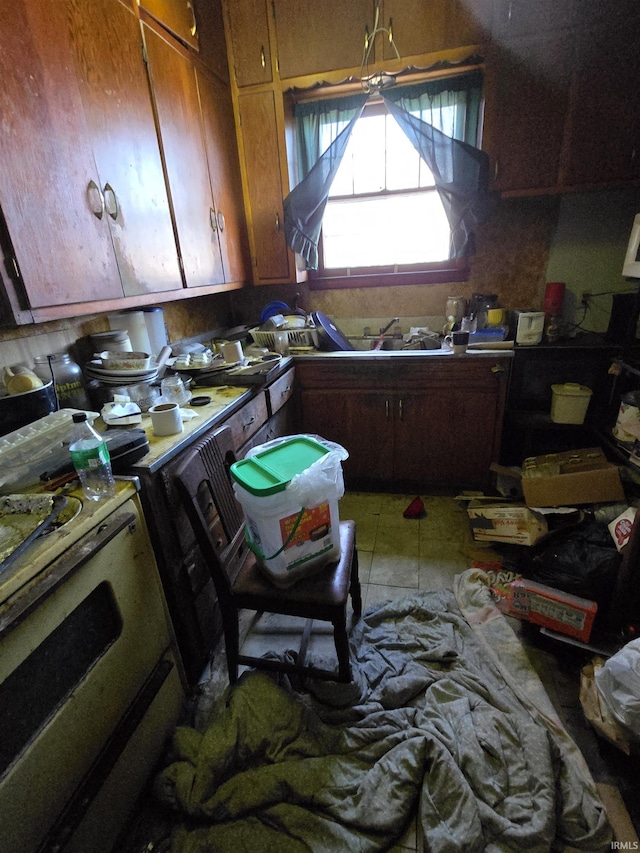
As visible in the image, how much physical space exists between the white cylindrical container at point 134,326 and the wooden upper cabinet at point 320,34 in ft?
5.16

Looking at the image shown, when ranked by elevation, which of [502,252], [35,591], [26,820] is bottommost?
[26,820]

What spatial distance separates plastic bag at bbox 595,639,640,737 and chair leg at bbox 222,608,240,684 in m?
1.08

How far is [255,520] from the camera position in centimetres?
109

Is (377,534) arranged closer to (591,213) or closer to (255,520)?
(255,520)

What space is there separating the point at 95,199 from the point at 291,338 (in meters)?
1.18

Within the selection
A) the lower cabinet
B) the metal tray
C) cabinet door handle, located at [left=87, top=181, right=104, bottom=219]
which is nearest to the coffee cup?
the lower cabinet

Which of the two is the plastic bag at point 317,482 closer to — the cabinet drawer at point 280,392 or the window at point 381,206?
the cabinet drawer at point 280,392

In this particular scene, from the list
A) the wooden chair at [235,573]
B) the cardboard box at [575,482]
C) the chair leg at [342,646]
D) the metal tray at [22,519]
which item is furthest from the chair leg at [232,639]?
the cardboard box at [575,482]

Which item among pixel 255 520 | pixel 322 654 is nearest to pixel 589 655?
pixel 322 654

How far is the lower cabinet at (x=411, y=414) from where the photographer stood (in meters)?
2.15

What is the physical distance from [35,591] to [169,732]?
73cm

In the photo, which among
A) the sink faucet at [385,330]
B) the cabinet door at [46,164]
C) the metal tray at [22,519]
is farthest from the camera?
the sink faucet at [385,330]

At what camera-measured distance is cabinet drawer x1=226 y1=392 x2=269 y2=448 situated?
164 centimetres

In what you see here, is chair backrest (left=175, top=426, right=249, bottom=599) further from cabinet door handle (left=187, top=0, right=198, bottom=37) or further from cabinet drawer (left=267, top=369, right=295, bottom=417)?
cabinet door handle (left=187, top=0, right=198, bottom=37)
